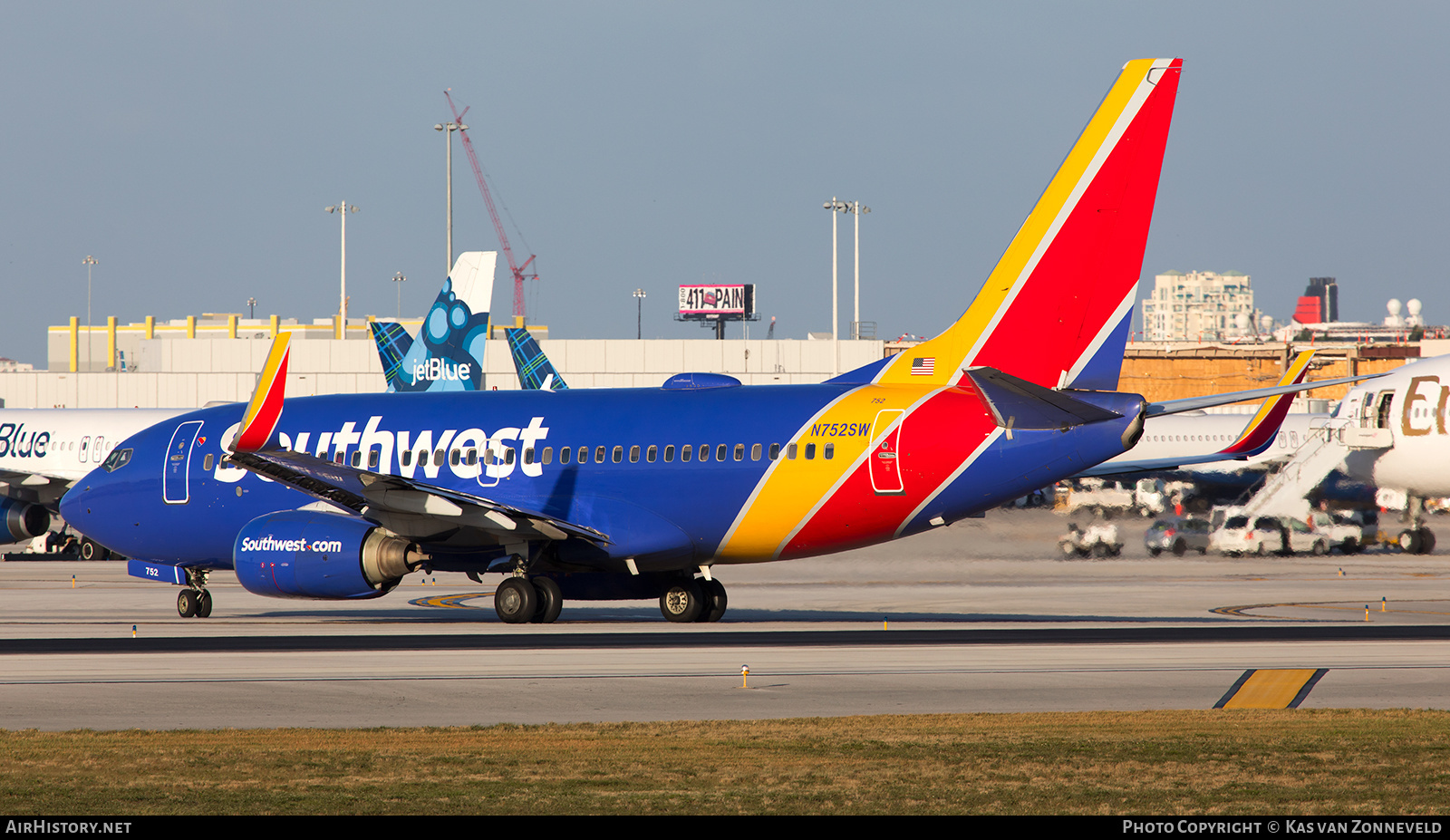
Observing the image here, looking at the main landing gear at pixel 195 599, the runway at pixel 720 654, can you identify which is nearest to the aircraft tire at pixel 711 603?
the runway at pixel 720 654

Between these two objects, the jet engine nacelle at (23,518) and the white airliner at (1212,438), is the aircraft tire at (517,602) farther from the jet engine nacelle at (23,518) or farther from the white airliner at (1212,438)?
the white airliner at (1212,438)

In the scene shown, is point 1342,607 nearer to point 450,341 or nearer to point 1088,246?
point 1088,246

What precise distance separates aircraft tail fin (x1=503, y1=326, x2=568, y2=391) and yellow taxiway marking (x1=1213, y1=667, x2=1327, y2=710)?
29.9 metres

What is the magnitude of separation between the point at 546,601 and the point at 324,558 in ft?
12.6

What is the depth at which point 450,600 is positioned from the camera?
120 feet

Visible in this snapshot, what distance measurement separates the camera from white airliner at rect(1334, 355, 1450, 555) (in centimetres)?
5412

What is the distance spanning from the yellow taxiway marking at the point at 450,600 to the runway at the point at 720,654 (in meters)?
0.12

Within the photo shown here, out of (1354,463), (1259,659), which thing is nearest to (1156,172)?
(1259,659)

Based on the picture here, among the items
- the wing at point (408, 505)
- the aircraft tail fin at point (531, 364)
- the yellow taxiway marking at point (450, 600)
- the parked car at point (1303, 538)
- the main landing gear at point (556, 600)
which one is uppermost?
the aircraft tail fin at point (531, 364)

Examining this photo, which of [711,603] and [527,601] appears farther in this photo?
[711,603]

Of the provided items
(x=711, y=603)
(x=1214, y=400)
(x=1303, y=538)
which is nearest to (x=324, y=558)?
(x=711, y=603)

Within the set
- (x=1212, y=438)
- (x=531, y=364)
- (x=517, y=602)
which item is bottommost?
(x=517, y=602)

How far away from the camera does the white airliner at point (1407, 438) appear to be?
54.1m

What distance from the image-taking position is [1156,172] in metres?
24.9
